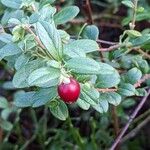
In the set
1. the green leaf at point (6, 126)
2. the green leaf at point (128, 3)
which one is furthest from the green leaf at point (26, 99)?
the green leaf at point (6, 126)

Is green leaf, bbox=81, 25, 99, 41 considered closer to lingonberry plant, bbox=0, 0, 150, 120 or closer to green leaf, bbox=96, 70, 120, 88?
lingonberry plant, bbox=0, 0, 150, 120

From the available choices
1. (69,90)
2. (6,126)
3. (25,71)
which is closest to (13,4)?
(25,71)

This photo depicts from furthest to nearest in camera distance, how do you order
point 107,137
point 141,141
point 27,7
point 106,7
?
point 106,7 → point 141,141 → point 107,137 → point 27,7

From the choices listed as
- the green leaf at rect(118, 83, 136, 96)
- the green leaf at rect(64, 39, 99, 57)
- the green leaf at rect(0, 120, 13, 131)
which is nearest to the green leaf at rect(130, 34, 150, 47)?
the green leaf at rect(118, 83, 136, 96)

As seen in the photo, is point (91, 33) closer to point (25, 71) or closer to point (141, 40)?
point (141, 40)

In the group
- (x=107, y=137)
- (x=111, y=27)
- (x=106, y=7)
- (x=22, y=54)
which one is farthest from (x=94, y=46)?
(x=106, y=7)

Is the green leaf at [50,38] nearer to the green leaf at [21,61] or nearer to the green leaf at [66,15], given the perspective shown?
the green leaf at [21,61]

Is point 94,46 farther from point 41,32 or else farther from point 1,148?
point 1,148
